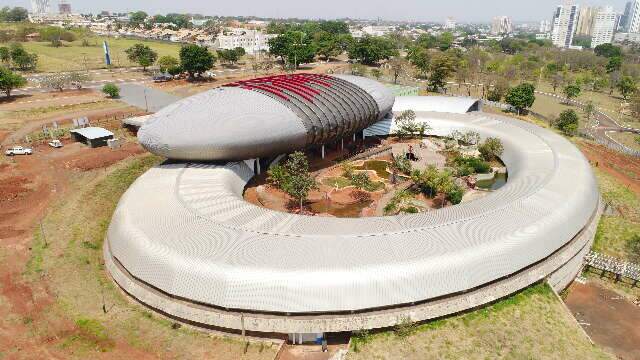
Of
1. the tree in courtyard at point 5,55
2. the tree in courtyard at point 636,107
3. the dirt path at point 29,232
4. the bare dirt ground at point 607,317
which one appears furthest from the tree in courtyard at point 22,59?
the tree in courtyard at point 636,107

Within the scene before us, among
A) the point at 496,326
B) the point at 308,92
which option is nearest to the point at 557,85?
the point at 308,92

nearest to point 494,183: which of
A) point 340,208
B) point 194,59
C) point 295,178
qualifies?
point 340,208

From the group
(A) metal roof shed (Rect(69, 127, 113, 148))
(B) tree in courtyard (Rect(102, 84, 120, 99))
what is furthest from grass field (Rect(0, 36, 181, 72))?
(A) metal roof shed (Rect(69, 127, 113, 148))

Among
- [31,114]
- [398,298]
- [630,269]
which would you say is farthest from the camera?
[31,114]

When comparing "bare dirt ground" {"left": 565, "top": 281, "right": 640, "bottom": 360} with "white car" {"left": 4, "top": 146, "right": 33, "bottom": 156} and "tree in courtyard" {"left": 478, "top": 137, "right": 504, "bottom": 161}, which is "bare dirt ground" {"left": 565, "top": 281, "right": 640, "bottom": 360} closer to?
"tree in courtyard" {"left": 478, "top": 137, "right": 504, "bottom": 161}

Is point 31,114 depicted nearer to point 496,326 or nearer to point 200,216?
point 200,216

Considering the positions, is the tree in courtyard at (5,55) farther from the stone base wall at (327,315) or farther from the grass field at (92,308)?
the stone base wall at (327,315)
